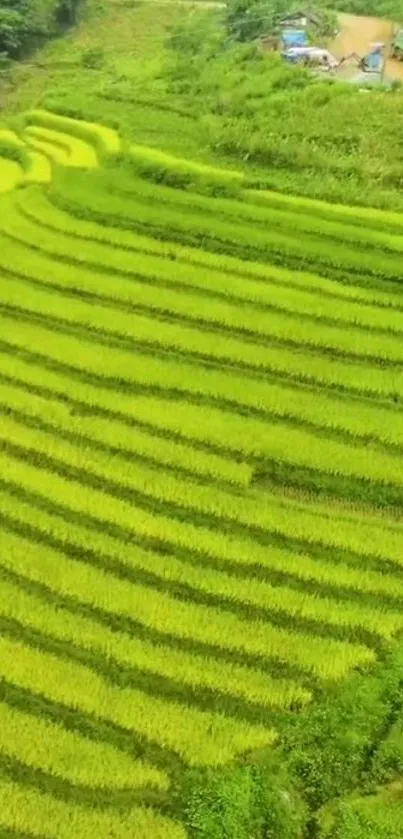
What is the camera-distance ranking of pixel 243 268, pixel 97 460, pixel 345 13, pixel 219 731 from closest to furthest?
pixel 219 731, pixel 97 460, pixel 243 268, pixel 345 13

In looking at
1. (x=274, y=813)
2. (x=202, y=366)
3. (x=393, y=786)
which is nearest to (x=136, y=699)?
(x=274, y=813)

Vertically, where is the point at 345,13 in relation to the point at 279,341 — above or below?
above

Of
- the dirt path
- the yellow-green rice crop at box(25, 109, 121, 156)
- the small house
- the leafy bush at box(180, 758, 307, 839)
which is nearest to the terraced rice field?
the leafy bush at box(180, 758, 307, 839)

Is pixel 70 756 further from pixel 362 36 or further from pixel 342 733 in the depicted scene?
pixel 362 36

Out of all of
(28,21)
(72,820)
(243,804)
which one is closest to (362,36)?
(28,21)

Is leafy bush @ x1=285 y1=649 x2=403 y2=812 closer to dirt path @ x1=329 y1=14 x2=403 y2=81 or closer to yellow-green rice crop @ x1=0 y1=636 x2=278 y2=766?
yellow-green rice crop @ x1=0 y1=636 x2=278 y2=766

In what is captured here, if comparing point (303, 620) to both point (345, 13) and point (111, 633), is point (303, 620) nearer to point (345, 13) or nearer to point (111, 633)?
point (111, 633)

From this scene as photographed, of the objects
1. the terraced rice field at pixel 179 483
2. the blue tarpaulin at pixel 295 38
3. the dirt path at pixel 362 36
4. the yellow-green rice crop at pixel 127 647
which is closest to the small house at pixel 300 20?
the blue tarpaulin at pixel 295 38
